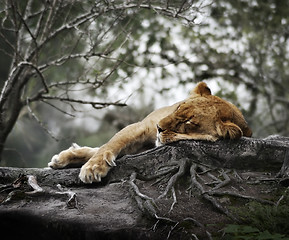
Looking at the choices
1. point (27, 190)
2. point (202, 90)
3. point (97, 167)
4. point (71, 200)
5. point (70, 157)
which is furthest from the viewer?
point (70, 157)

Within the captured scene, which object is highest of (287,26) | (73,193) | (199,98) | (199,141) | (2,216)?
(287,26)

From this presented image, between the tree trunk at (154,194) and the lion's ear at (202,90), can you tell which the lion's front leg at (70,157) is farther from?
the lion's ear at (202,90)

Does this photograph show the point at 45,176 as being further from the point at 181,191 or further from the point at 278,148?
the point at 278,148

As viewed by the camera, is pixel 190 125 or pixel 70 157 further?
pixel 70 157

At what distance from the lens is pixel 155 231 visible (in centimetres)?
247

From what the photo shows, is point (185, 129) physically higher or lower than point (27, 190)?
higher

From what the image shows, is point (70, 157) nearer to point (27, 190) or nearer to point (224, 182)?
point (27, 190)

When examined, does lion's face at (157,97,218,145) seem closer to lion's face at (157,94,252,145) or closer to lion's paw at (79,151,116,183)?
lion's face at (157,94,252,145)

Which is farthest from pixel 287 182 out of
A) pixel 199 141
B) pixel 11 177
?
pixel 11 177

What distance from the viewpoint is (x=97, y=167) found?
11.0 feet

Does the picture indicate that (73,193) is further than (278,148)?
No

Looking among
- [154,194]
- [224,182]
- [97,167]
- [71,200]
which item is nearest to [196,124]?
[224,182]

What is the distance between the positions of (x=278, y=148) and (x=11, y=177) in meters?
2.24

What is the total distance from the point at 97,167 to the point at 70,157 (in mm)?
797
